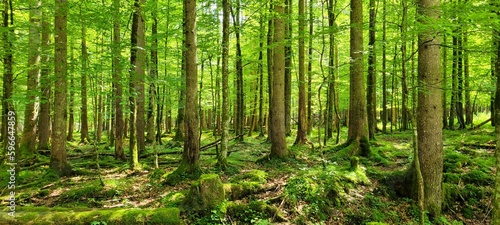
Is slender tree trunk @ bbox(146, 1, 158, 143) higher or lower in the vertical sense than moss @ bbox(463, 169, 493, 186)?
higher

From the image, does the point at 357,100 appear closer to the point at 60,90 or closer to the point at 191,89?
the point at 191,89

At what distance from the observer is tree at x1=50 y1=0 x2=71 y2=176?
715cm

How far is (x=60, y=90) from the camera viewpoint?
24.0ft

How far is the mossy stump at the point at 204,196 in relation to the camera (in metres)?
4.99

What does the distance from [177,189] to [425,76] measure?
6.07 meters

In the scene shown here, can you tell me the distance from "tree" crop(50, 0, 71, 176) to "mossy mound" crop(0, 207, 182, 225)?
402 cm

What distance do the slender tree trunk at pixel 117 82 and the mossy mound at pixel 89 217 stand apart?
381 centimetres

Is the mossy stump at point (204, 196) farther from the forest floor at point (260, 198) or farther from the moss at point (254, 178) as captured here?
the moss at point (254, 178)

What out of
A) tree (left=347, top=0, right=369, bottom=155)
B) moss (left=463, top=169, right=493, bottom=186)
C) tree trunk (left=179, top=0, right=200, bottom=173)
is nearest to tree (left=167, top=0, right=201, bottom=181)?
tree trunk (left=179, top=0, right=200, bottom=173)

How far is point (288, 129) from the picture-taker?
15.7m

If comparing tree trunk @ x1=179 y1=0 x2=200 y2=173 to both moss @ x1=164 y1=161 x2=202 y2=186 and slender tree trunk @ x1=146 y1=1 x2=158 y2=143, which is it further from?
slender tree trunk @ x1=146 y1=1 x2=158 y2=143

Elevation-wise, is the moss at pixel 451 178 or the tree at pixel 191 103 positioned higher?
the tree at pixel 191 103

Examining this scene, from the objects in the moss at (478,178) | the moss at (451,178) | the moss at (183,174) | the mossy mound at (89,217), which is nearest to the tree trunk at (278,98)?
the moss at (183,174)

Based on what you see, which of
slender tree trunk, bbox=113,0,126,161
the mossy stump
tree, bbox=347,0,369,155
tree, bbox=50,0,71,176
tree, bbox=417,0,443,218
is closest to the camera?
the mossy stump
